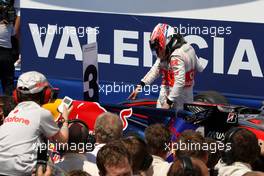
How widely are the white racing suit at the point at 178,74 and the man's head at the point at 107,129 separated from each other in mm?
2442

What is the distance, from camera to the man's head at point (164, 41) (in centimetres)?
818

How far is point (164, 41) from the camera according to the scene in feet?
26.8

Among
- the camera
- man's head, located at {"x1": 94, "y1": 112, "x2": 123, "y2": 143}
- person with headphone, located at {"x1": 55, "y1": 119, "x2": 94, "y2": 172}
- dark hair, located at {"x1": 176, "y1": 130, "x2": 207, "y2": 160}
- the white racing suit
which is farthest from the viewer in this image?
the camera

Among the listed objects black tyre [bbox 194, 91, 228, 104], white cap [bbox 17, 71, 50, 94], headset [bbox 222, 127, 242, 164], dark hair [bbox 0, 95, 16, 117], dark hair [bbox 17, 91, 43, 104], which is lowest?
headset [bbox 222, 127, 242, 164]

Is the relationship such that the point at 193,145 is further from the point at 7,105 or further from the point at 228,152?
the point at 7,105

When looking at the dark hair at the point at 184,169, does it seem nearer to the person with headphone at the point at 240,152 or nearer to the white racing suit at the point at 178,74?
the person with headphone at the point at 240,152

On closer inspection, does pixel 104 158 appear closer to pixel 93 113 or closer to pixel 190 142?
pixel 190 142

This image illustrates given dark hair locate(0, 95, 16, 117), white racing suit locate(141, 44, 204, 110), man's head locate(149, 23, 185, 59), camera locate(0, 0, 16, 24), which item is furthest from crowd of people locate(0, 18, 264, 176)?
camera locate(0, 0, 16, 24)

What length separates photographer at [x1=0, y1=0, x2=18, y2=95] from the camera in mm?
10547

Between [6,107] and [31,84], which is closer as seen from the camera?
[31,84]

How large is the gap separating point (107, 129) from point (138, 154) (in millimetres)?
826

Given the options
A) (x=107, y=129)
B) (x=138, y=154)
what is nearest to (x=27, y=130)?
(x=107, y=129)

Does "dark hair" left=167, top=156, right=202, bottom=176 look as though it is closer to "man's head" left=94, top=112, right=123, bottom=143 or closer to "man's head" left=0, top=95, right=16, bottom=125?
"man's head" left=94, top=112, right=123, bottom=143

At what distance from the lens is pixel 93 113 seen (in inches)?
288
